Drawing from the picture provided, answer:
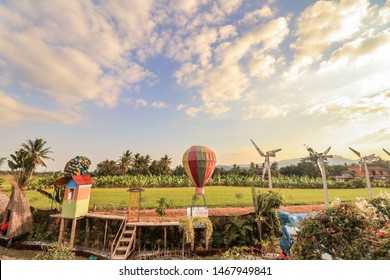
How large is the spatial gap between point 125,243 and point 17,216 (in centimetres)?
699

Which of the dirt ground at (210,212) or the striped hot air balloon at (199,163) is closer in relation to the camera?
the striped hot air balloon at (199,163)

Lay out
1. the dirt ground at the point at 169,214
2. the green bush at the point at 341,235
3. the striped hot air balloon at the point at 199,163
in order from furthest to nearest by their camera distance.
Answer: the striped hot air balloon at the point at 199,163, the dirt ground at the point at 169,214, the green bush at the point at 341,235

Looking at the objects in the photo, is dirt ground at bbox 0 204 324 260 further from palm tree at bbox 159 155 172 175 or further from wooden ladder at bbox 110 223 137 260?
palm tree at bbox 159 155 172 175

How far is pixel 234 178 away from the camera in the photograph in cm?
3309

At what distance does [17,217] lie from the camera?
1286 cm

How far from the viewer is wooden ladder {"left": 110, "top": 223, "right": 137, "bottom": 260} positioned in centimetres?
1038

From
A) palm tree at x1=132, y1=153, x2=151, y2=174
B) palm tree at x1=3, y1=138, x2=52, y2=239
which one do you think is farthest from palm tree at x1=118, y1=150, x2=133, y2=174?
palm tree at x1=3, y1=138, x2=52, y2=239

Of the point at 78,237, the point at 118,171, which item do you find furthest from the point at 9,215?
the point at 118,171

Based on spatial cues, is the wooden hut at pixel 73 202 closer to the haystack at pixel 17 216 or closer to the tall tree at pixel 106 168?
the haystack at pixel 17 216

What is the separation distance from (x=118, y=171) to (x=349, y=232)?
36017mm

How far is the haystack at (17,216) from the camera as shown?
12.5 meters

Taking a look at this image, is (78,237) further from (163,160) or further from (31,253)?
(163,160)

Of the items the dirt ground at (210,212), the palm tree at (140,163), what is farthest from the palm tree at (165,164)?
the dirt ground at (210,212)

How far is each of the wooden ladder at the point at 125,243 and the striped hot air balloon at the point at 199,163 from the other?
4570 millimetres
